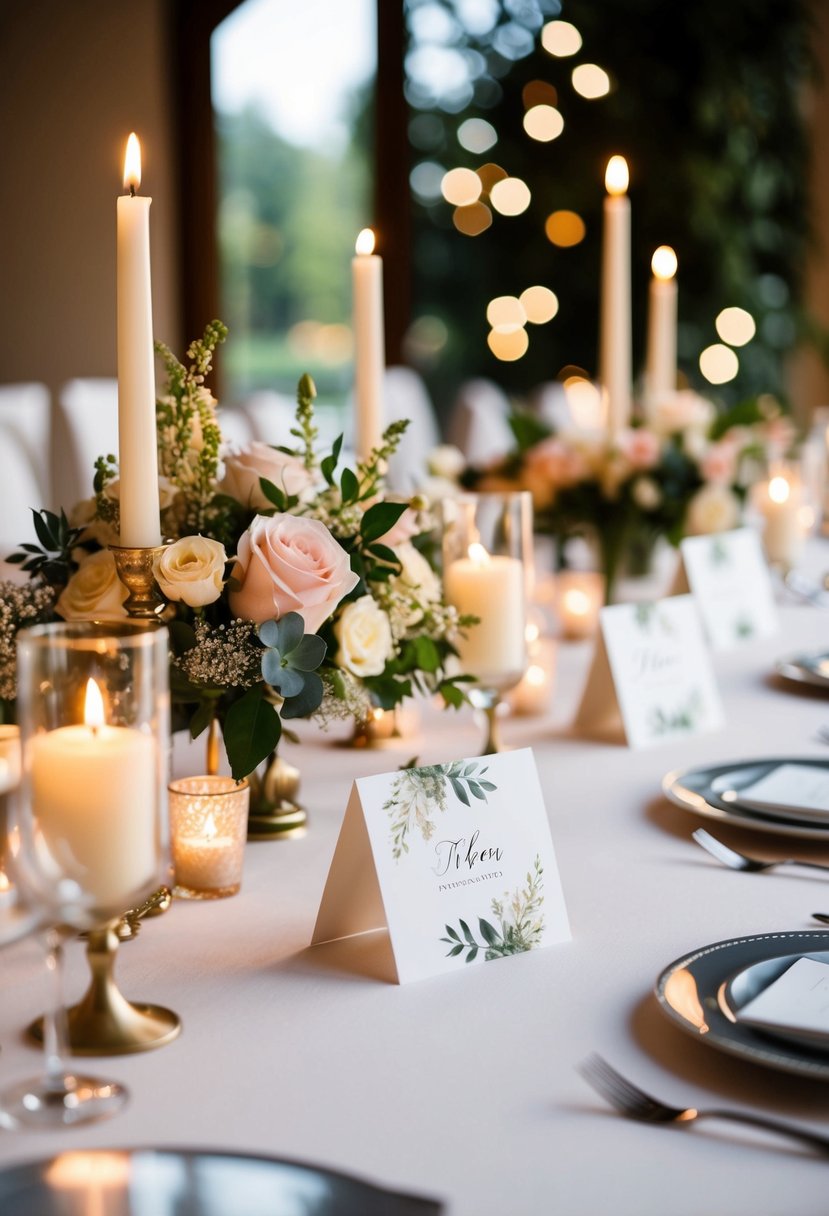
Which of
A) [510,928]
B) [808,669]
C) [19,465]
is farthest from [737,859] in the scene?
[19,465]

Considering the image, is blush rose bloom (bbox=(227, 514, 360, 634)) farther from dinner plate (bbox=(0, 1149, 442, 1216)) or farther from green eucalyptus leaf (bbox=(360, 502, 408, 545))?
dinner plate (bbox=(0, 1149, 442, 1216))

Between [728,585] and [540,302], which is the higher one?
[540,302]

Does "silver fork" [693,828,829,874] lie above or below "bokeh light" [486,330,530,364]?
below

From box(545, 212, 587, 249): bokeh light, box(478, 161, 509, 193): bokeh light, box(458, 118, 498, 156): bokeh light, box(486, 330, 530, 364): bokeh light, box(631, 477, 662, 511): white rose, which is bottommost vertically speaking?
box(631, 477, 662, 511): white rose

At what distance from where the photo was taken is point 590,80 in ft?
19.1

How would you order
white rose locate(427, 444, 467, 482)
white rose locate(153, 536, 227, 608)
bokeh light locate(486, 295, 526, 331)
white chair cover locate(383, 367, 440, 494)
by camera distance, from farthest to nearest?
1. bokeh light locate(486, 295, 526, 331)
2. white chair cover locate(383, 367, 440, 494)
3. white rose locate(427, 444, 467, 482)
4. white rose locate(153, 536, 227, 608)

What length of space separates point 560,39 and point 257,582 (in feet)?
17.2

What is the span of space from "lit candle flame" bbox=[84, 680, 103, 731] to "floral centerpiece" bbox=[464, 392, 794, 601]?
5.15 ft

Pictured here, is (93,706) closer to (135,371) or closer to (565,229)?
(135,371)

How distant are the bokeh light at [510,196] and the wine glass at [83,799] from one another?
545cm

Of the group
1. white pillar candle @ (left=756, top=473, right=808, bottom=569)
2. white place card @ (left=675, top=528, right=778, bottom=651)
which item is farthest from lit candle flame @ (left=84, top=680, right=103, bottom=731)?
white pillar candle @ (left=756, top=473, right=808, bottom=569)

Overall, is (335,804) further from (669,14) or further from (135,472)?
(669,14)

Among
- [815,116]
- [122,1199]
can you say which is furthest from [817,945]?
[815,116]

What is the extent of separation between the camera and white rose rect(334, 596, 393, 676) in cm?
118
